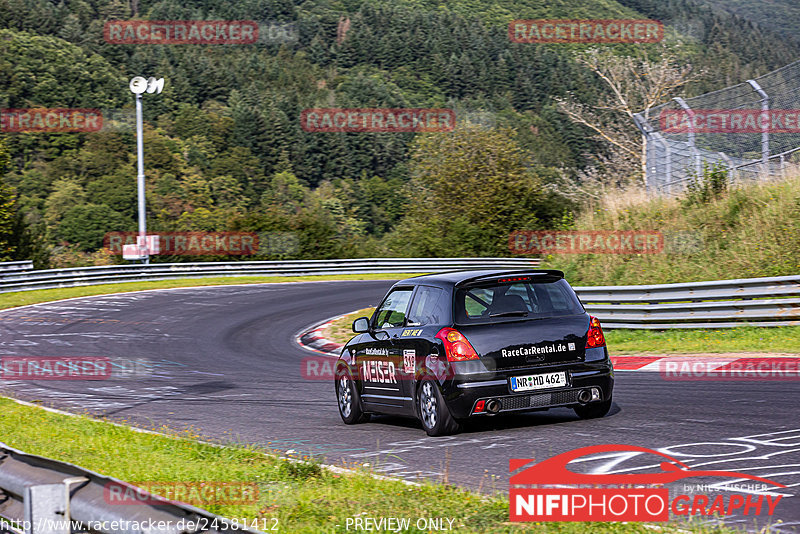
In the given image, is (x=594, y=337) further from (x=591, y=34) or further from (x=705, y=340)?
(x=591, y=34)

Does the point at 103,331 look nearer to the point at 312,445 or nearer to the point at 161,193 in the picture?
the point at 312,445

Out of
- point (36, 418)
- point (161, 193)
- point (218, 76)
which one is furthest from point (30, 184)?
point (36, 418)

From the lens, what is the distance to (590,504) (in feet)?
17.9

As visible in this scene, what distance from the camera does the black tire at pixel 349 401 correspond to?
1028 cm

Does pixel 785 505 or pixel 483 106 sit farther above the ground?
pixel 483 106

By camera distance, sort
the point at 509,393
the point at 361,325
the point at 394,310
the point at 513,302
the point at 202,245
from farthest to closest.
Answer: the point at 202,245 → the point at 361,325 → the point at 394,310 → the point at 513,302 → the point at 509,393

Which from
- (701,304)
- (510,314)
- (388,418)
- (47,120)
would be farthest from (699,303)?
(47,120)

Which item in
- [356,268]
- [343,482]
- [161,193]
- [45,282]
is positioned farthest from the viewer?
[161,193]

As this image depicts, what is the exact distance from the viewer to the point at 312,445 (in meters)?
8.73

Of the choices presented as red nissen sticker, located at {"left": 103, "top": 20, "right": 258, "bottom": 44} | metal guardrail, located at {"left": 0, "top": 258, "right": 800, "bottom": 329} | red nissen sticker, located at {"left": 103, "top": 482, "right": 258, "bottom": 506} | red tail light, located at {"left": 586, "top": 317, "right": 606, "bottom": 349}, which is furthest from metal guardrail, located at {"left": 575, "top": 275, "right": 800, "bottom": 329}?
red nissen sticker, located at {"left": 103, "top": 20, "right": 258, "bottom": 44}

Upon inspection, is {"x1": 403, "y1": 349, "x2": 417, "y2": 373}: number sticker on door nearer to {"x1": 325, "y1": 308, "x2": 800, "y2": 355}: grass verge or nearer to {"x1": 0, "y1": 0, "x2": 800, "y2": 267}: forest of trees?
{"x1": 325, "y1": 308, "x2": 800, "y2": 355}: grass verge

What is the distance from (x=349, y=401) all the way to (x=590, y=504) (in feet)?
17.2

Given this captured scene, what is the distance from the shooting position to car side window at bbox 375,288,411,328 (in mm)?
9781

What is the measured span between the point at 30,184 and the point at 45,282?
85796 millimetres
